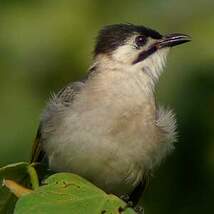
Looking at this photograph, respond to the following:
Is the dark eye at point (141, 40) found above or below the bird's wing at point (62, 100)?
above

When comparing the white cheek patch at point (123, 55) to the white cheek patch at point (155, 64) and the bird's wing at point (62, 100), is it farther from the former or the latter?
the bird's wing at point (62, 100)

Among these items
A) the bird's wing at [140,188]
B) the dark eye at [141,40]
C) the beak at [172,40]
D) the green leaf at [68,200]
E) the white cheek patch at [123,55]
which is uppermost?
the beak at [172,40]

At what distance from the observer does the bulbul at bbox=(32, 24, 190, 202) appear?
402 centimetres

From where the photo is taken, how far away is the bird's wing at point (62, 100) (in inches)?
169

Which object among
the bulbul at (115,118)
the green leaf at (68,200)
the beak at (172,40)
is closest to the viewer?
the green leaf at (68,200)

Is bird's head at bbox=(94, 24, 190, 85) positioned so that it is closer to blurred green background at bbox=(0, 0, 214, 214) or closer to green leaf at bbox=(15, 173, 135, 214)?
blurred green background at bbox=(0, 0, 214, 214)

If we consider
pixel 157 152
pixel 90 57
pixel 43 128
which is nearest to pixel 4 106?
pixel 43 128

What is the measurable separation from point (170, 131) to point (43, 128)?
744 mm

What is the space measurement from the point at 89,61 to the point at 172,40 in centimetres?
60

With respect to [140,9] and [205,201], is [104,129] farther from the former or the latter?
[140,9]

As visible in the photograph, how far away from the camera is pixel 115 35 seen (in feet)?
15.5

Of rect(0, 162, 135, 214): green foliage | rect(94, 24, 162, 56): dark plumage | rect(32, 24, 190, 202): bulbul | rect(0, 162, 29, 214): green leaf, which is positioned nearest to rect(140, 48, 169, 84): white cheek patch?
rect(32, 24, 190, 202): bulbul

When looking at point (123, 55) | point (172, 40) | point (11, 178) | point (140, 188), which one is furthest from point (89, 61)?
point (11, 178)

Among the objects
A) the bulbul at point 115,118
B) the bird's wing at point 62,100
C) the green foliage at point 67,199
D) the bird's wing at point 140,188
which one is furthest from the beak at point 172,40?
the green foliage at point 67,199
